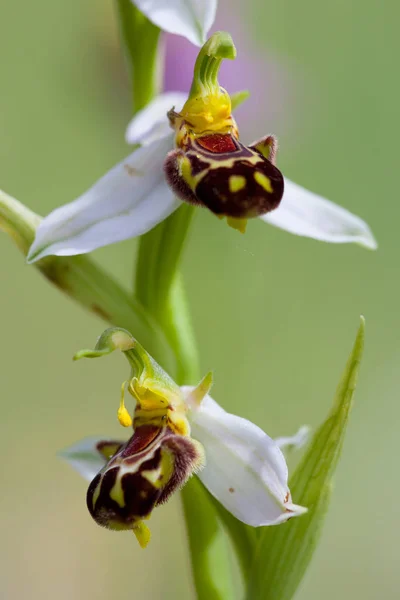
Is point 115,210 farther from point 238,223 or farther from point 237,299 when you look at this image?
point 237,299

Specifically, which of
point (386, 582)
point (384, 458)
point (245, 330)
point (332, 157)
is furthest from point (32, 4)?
point (386, 582)

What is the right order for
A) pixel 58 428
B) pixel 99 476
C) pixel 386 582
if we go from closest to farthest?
pixel 99 476 → pixel 386 582 → pixel 58 428

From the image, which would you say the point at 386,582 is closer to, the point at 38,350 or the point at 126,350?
the point at 38,350

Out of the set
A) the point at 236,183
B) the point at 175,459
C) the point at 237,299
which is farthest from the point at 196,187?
the point at 237,299

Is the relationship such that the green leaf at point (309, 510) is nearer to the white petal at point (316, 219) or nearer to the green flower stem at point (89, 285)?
the white petal at point (316, 219)

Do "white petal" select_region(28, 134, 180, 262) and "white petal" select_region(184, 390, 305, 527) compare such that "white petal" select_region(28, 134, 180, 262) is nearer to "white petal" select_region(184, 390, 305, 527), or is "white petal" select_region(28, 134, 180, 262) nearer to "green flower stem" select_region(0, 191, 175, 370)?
"green flower stem" select_region(0, 191, 175, 370)

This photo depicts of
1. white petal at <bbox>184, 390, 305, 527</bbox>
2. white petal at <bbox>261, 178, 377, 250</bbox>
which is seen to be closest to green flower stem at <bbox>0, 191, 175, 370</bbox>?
white petal at <bbox>184, 390, 305, 527</bbox>

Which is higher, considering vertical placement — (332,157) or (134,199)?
(134,199)
